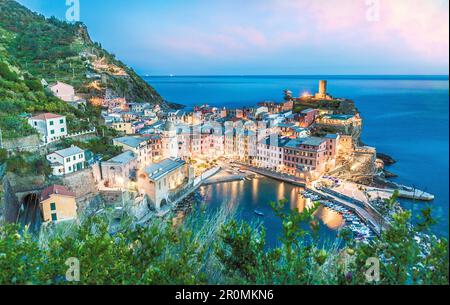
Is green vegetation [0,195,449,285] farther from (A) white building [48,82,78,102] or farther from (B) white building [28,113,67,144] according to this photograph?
(A) white building [48,82,78,102]

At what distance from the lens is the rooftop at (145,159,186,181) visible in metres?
11.8

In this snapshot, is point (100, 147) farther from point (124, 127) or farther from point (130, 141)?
point (124, 127)

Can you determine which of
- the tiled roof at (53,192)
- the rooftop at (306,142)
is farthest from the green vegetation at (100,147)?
the rooftop at (306,142)

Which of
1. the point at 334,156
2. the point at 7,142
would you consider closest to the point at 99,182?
the point at 7,142

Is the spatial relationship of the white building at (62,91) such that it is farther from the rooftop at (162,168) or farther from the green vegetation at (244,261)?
the green vegetation at (244,261)

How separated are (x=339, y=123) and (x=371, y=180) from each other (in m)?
7.36

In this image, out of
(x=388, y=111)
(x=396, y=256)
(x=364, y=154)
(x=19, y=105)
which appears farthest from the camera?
(x=388, y=111)

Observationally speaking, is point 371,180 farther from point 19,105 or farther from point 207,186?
point 19,105

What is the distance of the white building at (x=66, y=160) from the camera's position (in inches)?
402

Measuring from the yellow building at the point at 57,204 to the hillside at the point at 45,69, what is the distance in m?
2.69

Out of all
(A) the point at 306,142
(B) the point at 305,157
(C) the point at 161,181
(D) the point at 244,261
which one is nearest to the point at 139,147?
(C) the point at 161,181

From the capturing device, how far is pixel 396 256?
213cm

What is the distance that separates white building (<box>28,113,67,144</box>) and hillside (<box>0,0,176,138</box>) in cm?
45

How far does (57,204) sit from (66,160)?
182 centimetres
